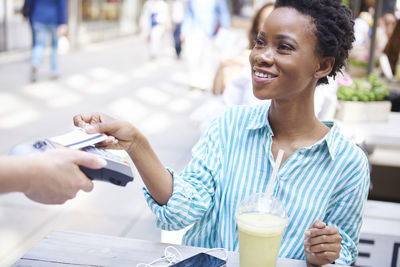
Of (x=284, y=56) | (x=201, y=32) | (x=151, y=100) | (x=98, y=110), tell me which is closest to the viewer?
(x=284, y=56)

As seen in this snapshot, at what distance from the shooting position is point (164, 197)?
1.69m

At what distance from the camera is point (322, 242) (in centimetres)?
151

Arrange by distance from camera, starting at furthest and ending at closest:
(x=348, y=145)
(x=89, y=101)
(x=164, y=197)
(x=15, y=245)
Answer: (x=89, y=101), (x=15, y=245), (x=348, y=145), (x=164, y=197)

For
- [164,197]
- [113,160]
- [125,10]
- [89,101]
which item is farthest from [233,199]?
[125,10]

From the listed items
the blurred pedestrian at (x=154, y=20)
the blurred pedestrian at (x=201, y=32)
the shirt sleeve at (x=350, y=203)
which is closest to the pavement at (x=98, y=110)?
the blurred pedestrian at (x=201, y=32)

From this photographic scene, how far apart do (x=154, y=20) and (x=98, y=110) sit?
5.52m

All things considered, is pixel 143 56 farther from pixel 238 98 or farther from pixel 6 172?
pixel 6 172

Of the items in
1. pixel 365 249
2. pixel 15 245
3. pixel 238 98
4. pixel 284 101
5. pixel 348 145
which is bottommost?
pixel 15 245

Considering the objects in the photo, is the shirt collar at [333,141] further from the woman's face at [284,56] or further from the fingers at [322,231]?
the fingers at [322,231]

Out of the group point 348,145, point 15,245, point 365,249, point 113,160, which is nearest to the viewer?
point 113,160

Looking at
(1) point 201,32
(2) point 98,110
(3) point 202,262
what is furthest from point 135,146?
(1) point 201,32

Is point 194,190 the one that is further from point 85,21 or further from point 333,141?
point 85,21

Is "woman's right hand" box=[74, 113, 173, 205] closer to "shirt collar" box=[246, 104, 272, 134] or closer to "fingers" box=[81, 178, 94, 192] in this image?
"fingers" box=[81, 178, 94, 192]

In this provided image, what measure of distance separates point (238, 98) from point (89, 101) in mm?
4308
